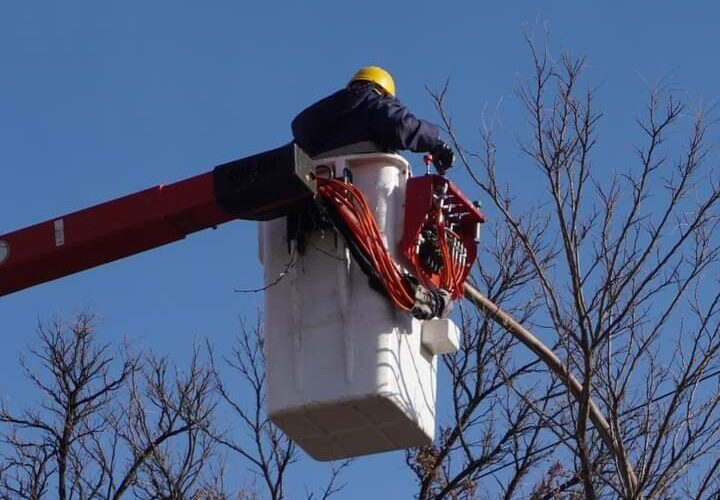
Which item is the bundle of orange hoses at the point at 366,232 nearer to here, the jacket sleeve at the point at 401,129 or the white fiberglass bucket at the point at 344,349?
the white fiberglass bucket at the point at 344,349

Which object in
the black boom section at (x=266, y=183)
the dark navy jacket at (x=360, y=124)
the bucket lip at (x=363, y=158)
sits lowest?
the black boom section at (x=266, y=183)

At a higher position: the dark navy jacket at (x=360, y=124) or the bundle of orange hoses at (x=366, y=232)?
the dark navy jacket at (x=360, y=124)

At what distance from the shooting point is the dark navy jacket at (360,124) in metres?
10.8

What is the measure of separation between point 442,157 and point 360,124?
1.67 ft

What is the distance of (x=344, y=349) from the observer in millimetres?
10117

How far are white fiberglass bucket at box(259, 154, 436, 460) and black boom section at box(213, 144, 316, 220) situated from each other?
0.36m

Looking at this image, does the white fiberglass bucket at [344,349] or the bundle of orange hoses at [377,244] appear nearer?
the white fiberglass bucket at [344,349]

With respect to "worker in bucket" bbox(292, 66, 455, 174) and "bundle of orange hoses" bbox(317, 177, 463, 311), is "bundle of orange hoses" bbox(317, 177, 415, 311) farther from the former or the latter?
"worker in bucket" bbox(292, 66, 455, 174)

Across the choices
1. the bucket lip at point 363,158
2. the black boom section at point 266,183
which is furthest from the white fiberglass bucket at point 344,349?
the black boom section at point 266,183

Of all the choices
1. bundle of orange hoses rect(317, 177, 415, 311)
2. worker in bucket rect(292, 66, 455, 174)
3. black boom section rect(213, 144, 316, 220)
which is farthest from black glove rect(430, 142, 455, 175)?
black boom section rect(213, 144, 316, 220)

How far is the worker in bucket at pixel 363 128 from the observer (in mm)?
10773

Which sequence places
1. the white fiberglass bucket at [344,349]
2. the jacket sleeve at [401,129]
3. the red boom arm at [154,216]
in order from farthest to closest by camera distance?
the jacket sleeve at [401,129], the red boom arm at [154,216], the white fiberglass bucket at [344,349]

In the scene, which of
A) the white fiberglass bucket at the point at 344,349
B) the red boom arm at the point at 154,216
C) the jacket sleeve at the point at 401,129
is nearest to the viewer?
the white fiberglass bucket at the point at 344,349

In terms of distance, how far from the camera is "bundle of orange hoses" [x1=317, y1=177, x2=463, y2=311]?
1023 cm
